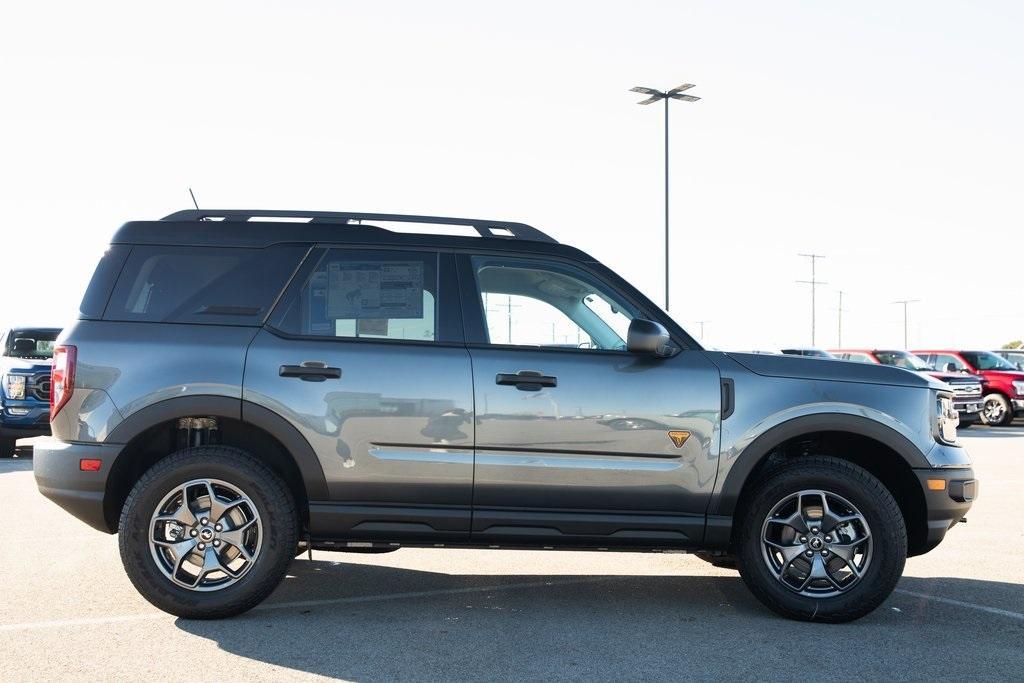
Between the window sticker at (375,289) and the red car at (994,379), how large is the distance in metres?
20.2

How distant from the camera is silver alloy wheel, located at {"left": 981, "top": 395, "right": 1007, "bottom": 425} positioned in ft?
79.6

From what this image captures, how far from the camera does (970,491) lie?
5656 mm

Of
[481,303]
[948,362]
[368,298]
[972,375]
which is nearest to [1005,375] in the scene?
[972,375]

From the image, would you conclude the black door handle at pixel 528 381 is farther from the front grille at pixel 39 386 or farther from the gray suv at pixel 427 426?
the front grille at pixel 39 386

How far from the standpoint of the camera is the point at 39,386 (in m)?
14.2

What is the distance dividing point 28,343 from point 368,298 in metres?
10.6

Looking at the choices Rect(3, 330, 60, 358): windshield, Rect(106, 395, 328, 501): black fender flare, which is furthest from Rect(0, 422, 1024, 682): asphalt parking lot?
Rect(3, 330, 60, 358): windshield

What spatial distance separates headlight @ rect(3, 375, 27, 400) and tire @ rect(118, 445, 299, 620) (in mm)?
9915

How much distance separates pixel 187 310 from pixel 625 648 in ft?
9.16

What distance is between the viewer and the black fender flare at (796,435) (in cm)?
549

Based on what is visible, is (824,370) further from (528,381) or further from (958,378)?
(958,378)

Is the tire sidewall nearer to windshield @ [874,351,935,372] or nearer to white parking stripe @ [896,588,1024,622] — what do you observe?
white parking stripe @ [896,588,1024,622]

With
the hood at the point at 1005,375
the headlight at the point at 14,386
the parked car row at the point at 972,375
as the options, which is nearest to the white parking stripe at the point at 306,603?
the headlight at the point at 14,386

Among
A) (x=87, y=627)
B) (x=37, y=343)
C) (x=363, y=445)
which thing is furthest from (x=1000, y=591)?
(x=37, y=343)
